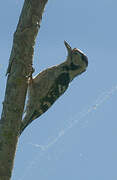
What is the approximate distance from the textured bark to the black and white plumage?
1488mm

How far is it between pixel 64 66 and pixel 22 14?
7.54 feet

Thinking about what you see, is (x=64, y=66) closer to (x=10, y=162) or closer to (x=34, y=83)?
(x=34, y=83)

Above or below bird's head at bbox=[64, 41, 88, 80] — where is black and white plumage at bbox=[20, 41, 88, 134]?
below

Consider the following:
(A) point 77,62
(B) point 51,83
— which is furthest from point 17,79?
(A) point 77,62

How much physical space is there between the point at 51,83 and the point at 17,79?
7.20 feet

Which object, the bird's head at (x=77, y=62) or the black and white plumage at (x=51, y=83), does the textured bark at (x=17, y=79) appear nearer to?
the black and white plumage at (x=51, y=83)

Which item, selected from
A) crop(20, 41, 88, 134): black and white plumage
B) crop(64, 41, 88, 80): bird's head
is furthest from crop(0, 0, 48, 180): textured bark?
crop(64, 41, 88, 80): bird's head

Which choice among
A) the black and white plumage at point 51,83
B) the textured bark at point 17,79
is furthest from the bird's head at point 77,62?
the textured bark at point 17,79

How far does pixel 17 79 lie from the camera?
16.3 ft

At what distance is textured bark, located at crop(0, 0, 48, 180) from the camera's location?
460 centimetres

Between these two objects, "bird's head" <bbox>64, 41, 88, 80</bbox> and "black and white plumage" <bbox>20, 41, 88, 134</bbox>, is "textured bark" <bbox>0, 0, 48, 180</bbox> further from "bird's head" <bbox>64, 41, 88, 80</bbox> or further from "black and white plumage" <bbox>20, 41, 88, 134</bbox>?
"bird's head" <bbox>64, 41, 88, 80</bbox>

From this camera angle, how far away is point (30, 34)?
17.1ft

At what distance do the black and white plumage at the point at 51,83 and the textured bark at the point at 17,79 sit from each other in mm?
1488

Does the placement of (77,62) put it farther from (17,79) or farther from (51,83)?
(17,79)
